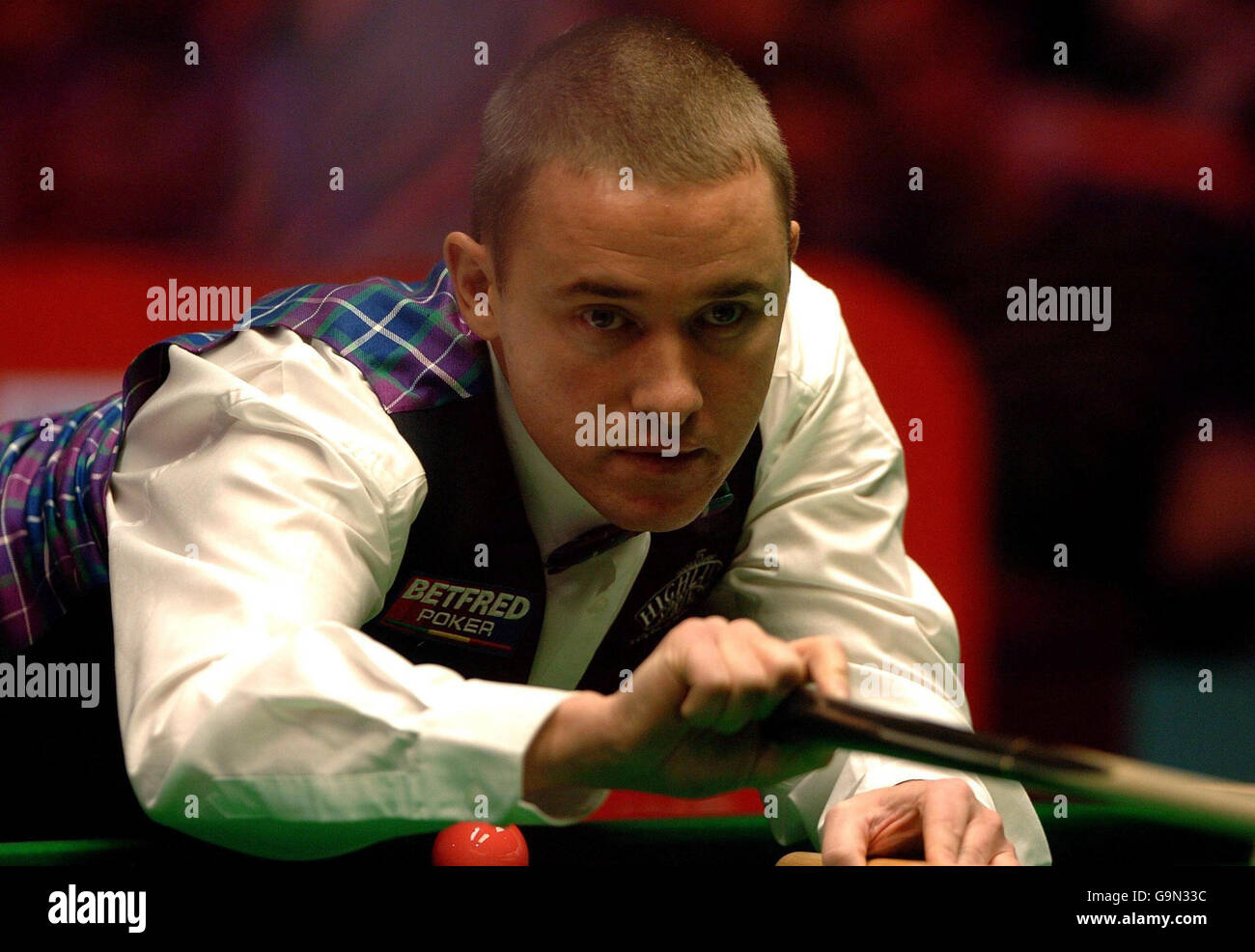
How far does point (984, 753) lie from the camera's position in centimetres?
127

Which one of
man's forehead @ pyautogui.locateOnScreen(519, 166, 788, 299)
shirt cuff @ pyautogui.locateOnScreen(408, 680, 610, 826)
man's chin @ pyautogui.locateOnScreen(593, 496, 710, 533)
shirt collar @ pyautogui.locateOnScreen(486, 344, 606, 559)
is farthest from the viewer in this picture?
shirt collar @ pyautogui.locateOnScreen(486, 344, 606, 559)

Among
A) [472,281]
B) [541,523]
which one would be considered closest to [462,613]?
[541,523]

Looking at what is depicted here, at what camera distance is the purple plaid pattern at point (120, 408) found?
1968 mm

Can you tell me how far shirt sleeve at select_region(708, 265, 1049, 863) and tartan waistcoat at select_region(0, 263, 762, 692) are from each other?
0.22 ft

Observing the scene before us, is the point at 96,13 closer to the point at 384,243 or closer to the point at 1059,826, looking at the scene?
the point at 384,243

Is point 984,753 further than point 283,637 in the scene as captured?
No

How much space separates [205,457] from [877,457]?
1175 millimetres

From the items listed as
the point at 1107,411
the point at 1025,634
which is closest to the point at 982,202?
the point at 1107,411

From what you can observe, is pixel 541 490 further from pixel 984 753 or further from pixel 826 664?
pixel 984 753

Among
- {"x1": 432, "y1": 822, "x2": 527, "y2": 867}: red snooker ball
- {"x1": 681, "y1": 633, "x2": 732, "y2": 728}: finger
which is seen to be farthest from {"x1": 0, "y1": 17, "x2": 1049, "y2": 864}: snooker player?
{"x1": 432, "y1": 822, "x2": 527, "y2": 867}: red snooker ball

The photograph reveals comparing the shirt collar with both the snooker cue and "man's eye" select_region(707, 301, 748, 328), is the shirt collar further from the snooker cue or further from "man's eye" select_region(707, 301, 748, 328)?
the snooker cue

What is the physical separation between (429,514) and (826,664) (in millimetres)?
830

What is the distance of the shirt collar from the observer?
2.06 m

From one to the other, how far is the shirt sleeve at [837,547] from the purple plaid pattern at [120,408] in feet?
1.89
